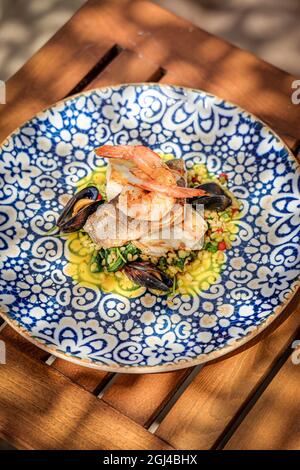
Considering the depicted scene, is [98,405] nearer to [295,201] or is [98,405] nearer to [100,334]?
[100,334]

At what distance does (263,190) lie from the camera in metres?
1.77

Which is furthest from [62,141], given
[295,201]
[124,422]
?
[124,422]

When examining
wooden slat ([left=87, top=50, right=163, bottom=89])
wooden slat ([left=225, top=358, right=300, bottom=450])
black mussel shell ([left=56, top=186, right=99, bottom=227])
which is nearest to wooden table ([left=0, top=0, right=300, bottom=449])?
wooden slat ([left=225, top=358, right=300, bottom=450])

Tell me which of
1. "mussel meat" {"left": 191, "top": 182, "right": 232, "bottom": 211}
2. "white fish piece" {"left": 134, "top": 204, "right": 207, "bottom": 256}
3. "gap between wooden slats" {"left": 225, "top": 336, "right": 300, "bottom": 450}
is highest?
"mussel meat" {"left": 191, "top": 182, "right": 232, "bottom": 211}

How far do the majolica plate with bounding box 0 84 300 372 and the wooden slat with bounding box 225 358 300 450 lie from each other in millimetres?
146

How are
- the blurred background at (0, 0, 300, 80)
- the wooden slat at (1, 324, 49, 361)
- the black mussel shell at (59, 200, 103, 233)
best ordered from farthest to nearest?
the blurred background at (0, 0, 300, 80)
the black mussel shell at (59, 200, 103, 233)
the wooden slat at (1, 324, 49, 361)

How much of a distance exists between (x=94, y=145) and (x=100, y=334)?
543mm

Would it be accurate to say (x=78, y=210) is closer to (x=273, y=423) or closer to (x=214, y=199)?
(x=214, y=199)

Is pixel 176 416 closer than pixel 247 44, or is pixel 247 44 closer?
pixel 176 416

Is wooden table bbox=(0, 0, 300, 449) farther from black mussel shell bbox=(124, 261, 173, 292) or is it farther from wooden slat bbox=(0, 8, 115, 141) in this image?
wooden slat bbox=(0, 8, 115, 141)

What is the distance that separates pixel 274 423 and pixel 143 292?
41 centimetres

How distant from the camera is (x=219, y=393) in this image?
1528 mm

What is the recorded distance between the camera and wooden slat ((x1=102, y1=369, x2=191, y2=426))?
4.95 feet

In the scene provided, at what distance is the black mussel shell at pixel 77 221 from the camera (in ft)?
5.56
